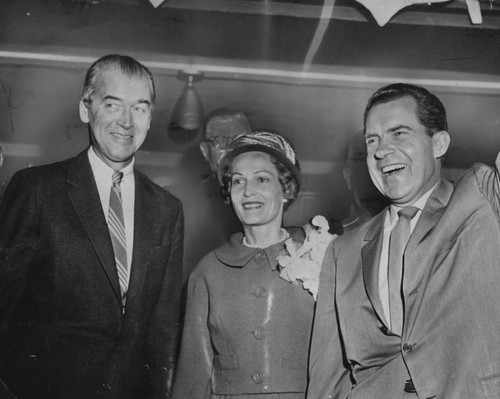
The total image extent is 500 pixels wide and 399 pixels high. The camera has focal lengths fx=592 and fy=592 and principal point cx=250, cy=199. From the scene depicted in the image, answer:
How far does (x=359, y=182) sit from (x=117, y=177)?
1.99m

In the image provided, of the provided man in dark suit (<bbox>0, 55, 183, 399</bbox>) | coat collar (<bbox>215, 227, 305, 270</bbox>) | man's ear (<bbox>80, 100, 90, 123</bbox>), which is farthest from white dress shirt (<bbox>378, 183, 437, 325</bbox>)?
man's ear (<bbox>80, 100, 90, 123</bbox>)

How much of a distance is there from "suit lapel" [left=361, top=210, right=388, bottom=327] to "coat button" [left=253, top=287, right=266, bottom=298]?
54 centimetres

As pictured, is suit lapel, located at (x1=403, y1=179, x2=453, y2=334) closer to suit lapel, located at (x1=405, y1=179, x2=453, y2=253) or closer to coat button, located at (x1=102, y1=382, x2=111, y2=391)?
suit lapel, located at (x1=405, y1=179, x2=453, y2=253)

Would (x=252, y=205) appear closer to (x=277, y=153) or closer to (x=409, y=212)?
(x=277, y=153)

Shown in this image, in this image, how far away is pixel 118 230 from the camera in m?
3.03

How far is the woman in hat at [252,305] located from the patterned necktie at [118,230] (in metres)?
0.37

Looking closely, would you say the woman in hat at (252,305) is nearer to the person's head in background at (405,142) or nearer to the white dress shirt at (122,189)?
the white dress shirt at (122,189)

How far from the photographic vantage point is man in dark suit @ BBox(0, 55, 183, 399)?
281cm

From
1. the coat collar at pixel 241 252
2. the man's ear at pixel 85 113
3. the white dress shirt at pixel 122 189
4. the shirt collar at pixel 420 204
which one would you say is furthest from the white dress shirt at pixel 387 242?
the man's ear at pixel 85 113

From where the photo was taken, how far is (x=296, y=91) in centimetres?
427

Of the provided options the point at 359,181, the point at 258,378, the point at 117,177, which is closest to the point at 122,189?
the point at 117,177

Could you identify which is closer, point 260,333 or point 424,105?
point 424,105

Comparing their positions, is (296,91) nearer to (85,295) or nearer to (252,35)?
(252,35)

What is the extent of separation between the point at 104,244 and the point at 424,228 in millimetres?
1517
